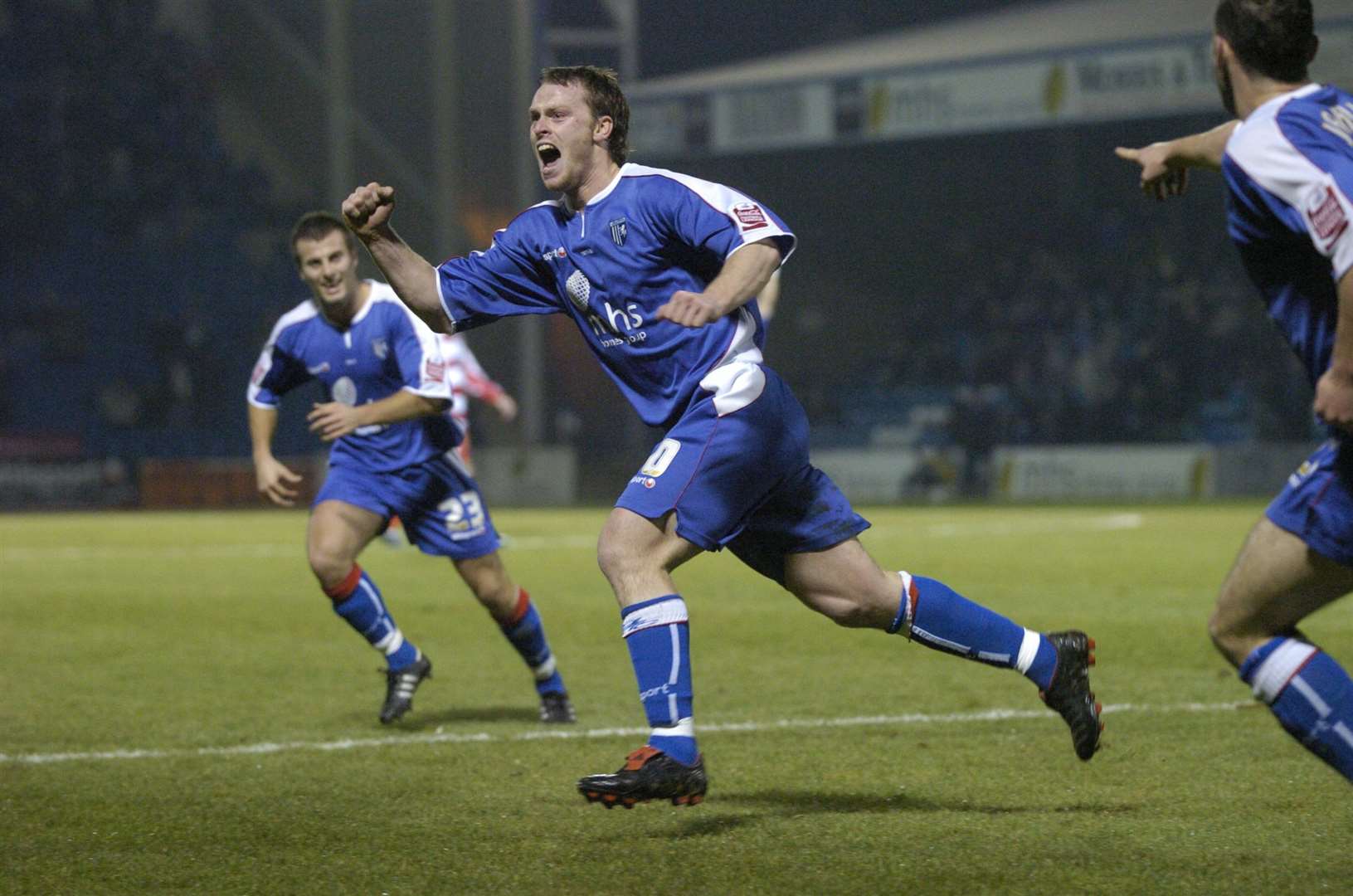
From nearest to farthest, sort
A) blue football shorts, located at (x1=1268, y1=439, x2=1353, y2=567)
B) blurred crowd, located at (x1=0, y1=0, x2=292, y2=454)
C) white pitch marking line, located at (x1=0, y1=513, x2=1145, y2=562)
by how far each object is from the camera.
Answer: blue football shorts, located at (x1=1268, y1=439, x2=1353, y2=567), white pitch marking line, located at (x1=0, y1=513, x2=1145, y2=562), blurred crowd, located at (x1=0, y1=0, x2=292, y2=454)

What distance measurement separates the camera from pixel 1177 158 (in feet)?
13.7

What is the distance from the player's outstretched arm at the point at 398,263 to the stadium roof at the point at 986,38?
23154 millimetres

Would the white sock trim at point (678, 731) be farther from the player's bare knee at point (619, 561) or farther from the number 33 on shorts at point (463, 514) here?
the number 33 on shorts at point (463, 514)

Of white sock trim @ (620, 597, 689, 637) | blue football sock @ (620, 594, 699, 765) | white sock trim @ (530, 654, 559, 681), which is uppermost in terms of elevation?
white sock trim @ (620, 597, 689, 637)

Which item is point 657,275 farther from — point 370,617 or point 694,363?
point 370,617

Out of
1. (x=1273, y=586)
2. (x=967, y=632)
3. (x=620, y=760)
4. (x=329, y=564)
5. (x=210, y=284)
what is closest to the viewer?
(x=1273, y=586)

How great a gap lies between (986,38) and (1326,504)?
89.6 feet

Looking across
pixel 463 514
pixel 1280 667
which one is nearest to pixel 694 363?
pixel 1280 667

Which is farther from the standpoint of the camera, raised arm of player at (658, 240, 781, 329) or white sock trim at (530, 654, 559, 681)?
white sock trim at (530, 654, 559, 681)

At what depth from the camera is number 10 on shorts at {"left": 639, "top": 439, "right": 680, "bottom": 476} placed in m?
4.74

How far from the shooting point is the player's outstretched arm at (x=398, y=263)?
200 inches

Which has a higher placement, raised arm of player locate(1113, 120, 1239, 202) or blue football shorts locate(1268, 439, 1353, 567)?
raised arm of player locate(1113, 120, 1239, 202)

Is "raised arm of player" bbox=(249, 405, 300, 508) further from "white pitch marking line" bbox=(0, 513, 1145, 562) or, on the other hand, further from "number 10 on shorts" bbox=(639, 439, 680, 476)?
"white pitch marking line" bbox=(0, 513, 1145, 562)

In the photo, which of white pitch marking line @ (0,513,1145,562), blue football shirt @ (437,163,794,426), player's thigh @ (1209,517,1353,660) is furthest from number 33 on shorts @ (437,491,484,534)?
white pitch marking line @ (0,513,1145,562)
